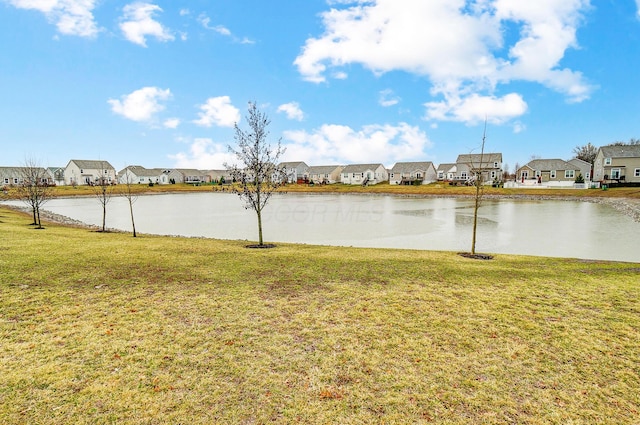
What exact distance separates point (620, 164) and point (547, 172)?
15217mm

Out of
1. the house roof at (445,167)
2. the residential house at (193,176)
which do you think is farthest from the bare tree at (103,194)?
the house roof at (445,167)

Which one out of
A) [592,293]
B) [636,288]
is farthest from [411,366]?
[636,288]

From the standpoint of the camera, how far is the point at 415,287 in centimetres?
902

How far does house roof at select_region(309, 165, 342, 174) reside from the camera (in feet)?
384

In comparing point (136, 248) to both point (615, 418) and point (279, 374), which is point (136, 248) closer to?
point (279, 374)

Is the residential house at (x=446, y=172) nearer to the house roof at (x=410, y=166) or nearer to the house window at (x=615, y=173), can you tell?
the house roof at (x=410, y=166)

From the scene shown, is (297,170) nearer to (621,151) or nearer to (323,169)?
(323,169)

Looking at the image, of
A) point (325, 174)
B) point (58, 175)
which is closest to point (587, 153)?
point (325, 174)

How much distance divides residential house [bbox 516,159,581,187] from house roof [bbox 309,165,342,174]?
55861 millimetres

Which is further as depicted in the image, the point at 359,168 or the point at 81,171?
the point at 81,171

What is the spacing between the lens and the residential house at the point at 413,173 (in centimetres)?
9925

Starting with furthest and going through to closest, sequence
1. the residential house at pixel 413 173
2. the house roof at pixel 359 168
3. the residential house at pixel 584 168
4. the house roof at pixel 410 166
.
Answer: the house roof at pixel 359 168 < the house roof at pixel 410 166 < the residential house at pixel 413 173 < the residential house at pixel 584 168

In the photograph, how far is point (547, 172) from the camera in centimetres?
7981

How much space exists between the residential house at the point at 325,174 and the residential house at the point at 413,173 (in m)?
20.5
